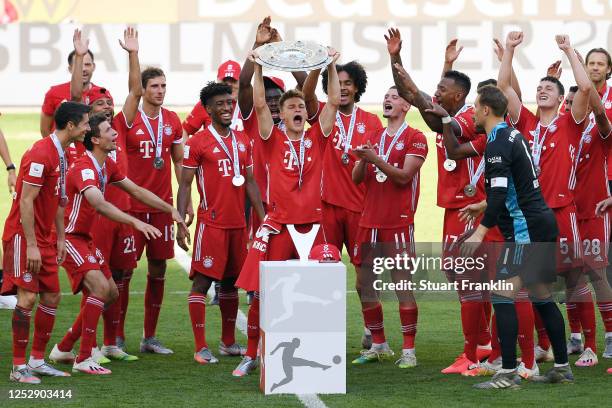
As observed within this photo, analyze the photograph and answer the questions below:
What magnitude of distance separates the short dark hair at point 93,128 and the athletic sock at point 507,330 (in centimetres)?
323

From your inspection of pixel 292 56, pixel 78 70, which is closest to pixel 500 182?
pixel 292 56

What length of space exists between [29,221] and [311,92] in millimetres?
2519

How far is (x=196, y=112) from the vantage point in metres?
12.2

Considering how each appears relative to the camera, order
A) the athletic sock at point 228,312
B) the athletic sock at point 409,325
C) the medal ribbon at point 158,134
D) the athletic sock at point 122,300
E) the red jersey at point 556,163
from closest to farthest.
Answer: the red jersey at point 556,163 < the athletic sock at point 409,325 < the athletic sock at point 228,312 < the athletic sock at point 122,300 < the medal ribbon at point 158,134

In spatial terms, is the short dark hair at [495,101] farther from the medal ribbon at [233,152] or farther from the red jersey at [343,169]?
the medal ribbon at [233,152]

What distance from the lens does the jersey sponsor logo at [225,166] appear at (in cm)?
955

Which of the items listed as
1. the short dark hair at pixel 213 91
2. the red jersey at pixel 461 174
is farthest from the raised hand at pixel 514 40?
the short dark hair at pixel 213 91

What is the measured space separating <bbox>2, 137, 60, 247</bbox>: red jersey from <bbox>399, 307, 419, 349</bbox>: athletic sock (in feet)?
9.00

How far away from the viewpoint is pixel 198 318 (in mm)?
9453

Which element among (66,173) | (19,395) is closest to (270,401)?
(19,395)

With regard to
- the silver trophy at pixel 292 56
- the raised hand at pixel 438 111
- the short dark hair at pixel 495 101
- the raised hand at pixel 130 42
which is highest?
the raised hand at pixel 130 42

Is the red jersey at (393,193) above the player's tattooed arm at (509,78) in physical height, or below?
below

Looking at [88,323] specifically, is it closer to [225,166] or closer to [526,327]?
[225,166]

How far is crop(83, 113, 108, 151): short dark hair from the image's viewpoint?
29.3 feet
